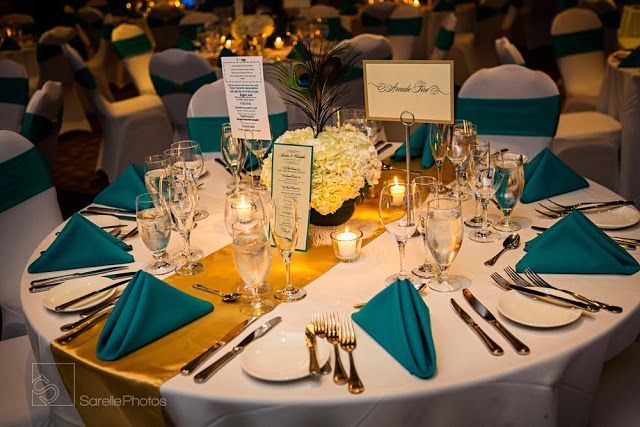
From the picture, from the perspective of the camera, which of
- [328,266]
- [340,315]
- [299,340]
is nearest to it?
[299,340]

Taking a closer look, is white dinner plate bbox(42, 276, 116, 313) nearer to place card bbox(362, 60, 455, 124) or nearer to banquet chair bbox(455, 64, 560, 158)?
place card bbox(362, 60, 455, 124)

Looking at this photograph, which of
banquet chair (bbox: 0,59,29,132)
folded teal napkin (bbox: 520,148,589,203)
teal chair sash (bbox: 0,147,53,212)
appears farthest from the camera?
banquet chair (bbox: 0,59,29,132)

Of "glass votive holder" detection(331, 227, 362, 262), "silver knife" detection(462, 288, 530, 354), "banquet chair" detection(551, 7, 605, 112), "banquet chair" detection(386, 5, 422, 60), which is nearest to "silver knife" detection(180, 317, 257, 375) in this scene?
"glass votive holder" detection(331, 227, 362, 262)

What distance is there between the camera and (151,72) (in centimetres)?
465

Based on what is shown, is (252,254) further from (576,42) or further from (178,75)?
(576,42)

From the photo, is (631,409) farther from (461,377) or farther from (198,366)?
(198,366)

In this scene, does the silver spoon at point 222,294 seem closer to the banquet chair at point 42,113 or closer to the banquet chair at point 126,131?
the banquet chair at point 42,113

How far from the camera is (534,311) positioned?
1.41m

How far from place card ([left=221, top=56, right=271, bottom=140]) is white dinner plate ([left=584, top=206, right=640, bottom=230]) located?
970 mm

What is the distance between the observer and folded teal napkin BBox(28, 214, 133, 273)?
1.77 metres

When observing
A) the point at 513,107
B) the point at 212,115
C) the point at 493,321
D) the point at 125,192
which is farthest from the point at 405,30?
the point at 493,321

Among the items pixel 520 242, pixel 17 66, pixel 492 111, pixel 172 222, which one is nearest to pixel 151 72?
pixel 17 66

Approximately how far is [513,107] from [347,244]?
1478 millimetres

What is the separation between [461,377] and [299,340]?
1.08ft
